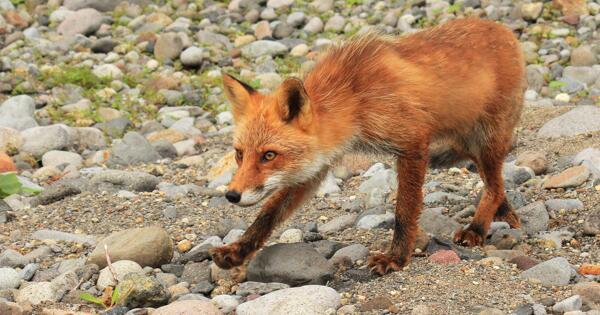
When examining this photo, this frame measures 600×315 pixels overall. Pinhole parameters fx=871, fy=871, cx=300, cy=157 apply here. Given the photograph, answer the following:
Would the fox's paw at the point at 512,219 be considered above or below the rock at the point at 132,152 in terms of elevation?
above

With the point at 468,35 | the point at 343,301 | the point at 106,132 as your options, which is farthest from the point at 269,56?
the point at 343,301

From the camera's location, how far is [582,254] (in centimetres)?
645

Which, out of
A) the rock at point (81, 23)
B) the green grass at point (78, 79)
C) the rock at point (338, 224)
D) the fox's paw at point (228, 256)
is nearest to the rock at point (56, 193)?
the rock at point (338, 224)

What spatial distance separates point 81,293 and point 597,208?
4117mm

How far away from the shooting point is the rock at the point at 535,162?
28.2 feet

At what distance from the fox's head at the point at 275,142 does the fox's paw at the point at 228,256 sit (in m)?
0.70

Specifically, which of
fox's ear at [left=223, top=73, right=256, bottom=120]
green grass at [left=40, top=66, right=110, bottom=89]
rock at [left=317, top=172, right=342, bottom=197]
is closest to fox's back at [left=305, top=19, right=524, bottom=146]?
fox's ear at [left=223, top=73, right=256, bottom=120]

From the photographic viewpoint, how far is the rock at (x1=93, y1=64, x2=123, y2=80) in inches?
498

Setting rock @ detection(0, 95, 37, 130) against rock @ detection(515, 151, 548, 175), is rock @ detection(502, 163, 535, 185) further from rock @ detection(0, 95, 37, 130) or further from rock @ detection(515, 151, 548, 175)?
rock @ detection(0, 95, 37, 130)

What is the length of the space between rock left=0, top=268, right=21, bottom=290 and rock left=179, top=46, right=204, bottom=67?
733 cm

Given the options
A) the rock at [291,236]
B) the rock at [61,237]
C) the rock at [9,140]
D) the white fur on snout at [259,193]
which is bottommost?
the rock at [9,140]

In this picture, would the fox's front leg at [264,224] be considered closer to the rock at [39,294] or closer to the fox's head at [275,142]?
the fox's head at [275,142]

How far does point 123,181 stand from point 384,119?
357 cm

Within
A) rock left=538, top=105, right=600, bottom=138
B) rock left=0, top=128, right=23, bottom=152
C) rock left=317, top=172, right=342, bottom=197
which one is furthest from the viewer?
rock left=0, top=128, right=23, bottom=152
